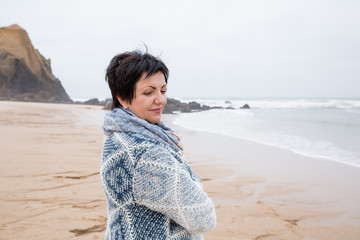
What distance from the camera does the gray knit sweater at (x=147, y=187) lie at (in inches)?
40.9

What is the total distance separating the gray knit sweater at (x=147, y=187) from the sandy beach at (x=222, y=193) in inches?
79.6

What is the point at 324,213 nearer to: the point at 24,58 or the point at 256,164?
the point at 256,164

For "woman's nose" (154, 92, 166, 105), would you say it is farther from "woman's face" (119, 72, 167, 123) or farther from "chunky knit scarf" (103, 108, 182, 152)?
"chunky knit scarf" (103, 108, 182, 152)

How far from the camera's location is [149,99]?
4.21 ft

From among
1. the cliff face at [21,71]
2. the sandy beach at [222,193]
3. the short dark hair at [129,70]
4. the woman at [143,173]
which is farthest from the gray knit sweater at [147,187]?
the cliff face at [21,71]

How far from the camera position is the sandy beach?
313 centimetres

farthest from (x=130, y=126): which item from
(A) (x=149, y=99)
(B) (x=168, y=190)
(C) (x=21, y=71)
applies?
(C) (x=21, y=71)

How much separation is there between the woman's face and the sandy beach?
82.3 inches

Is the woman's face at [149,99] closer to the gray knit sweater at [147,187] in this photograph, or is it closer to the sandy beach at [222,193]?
the gray knit sweater at [147,187]

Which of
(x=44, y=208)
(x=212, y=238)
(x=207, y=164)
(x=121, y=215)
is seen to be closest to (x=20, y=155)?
(x=44, y=208)

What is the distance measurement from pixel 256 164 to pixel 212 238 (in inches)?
135

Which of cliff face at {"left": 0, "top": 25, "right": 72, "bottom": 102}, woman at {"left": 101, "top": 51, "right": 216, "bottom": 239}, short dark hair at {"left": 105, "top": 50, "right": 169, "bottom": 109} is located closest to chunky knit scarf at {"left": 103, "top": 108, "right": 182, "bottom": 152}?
woman at {"left": 101, "top": 51, "right": 216, "bottom": 239}

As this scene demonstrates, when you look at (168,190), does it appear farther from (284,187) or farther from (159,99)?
(284,187)

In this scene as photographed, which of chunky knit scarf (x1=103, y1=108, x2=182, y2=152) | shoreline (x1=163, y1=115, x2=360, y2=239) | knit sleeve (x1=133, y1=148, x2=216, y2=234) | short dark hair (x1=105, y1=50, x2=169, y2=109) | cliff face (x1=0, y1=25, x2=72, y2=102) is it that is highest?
cliff face (x1=0, y1=25, x2=72, y2=102)
